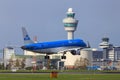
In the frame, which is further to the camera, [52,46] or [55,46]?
[55,46]

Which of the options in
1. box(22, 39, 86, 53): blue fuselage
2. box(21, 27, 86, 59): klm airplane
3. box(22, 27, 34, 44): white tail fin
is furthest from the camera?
box(22, 27, 34, 44): white tail fin

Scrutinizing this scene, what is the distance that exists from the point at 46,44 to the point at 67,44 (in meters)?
5.82

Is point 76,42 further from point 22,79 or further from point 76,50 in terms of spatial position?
point 22,79

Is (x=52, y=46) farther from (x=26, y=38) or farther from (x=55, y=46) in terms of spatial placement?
(x=26, y=38)

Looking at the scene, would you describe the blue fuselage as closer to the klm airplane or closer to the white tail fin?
the klm airplane

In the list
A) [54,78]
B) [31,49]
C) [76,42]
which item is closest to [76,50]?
[76,42]

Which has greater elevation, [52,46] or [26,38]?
[26,38]

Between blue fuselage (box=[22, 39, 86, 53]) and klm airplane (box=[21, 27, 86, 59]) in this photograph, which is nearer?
blue fuselage (box=[22, 39, 86, 53])

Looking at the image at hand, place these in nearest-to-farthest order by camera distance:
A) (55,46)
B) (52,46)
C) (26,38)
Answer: (52,46) → (55,46) → (26,38)

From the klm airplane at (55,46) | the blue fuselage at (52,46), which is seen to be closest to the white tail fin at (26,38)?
the klm airplane at (55,46)

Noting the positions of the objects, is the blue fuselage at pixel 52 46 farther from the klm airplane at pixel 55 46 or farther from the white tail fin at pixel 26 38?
the white tail fin at pixel 26 38

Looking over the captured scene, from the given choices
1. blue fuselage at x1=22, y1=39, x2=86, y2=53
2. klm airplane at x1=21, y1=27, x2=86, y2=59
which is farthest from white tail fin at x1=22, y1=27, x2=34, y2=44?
blue fuselage at x1=22, y1=39, x2=86, y2=53

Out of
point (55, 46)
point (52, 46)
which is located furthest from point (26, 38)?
point (55, 46)

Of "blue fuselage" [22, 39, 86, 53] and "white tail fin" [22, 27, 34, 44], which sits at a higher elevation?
"white tail fin" [22, 27, 34, 44]
